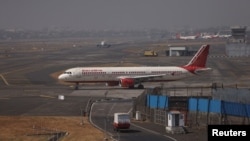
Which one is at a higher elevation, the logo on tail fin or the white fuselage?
the logo on tail fin

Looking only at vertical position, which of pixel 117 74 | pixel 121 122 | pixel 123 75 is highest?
pixel 117 74

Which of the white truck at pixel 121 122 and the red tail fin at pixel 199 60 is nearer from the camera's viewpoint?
the white truck at pixel 121 122

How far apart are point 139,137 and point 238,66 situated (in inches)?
4028

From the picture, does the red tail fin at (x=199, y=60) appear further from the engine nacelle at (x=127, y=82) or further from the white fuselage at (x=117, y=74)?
the engine nacelle at (x=127, y=82)

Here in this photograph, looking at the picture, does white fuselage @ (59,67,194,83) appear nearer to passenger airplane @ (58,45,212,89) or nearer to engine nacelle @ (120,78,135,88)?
passenger airplane @ (58,45,212,89)

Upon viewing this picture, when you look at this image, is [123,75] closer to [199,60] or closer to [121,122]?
[199,60]

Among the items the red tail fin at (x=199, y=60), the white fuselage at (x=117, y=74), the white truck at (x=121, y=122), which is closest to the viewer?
the white truck at (x=121, y=122)

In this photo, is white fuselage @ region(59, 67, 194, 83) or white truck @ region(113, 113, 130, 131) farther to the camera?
white fuselage @ region(59, 67, 194, 83)

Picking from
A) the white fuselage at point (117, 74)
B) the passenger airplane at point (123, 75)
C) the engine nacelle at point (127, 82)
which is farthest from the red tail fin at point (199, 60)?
the engine nacelle at point (127, 82)

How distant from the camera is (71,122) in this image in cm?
6556

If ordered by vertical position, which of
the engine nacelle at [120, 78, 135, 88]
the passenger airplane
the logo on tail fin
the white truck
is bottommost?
the white truck

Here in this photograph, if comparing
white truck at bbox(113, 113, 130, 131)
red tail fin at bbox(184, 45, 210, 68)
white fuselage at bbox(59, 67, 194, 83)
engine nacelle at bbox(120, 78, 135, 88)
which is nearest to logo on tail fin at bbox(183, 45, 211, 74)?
red tail fin at bbox(184, 45, 210, 68)

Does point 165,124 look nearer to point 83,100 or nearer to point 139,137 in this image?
point 139,137

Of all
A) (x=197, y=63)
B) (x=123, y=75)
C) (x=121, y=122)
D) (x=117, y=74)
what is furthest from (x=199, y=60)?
(x=121, y=122)
